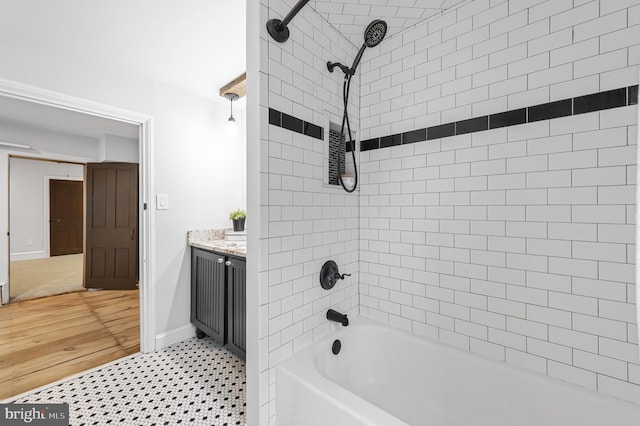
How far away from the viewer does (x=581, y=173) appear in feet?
3.81

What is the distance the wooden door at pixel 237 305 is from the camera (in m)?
2.00

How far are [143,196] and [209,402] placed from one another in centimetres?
165

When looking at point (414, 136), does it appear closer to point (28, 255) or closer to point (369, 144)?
point (369, 144)

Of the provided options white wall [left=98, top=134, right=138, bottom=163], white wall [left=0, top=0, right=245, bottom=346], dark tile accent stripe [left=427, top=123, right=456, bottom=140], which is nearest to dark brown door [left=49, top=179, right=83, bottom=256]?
white wall [left=98, top=134, right=138, bottom=163]

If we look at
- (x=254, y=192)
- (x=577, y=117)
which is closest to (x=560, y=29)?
(x=577, y=117)

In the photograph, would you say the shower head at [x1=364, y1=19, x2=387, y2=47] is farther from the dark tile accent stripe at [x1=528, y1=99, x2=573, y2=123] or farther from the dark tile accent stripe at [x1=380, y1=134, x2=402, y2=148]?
the dark tile accent stripe at [x1=528, y1=99, x2=573, y2=123]

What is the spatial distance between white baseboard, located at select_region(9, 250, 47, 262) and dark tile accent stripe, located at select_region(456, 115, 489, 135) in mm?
8797

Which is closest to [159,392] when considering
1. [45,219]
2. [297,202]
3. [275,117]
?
[297,202]

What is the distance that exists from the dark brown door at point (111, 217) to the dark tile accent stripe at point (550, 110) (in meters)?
4.96

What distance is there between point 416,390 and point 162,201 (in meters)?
2.34

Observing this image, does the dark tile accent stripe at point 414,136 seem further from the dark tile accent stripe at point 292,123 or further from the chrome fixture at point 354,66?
the dark tile accent stripe at point 292,123

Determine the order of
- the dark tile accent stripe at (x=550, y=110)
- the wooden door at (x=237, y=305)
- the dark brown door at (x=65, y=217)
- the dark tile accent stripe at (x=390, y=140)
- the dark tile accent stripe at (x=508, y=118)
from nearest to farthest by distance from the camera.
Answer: the dark tile accent stripe at (x=550, y=110), the dark tile accent stripe at (x=508, y=118), the dark tile accent stripe at (x=390, y=140), the wooden door at (x=237, y=305), the dark brown door at (x=65, y=217)

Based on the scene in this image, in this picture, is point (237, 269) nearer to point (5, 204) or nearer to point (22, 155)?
point (5, 204)

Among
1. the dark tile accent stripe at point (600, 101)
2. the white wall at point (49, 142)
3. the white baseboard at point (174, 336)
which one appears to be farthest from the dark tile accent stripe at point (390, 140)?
the white wall at point (49, 142)
